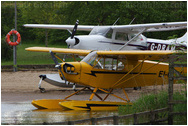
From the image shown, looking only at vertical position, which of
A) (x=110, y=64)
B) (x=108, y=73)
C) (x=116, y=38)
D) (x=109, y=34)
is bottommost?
(x=108, y=73)

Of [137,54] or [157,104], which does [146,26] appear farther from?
[157,104]

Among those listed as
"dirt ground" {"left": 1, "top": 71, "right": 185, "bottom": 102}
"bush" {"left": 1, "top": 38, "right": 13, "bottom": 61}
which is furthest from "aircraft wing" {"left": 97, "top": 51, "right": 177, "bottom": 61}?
"bush" {"left": 1, "top": 38, "right": 13, "bottom": 61}

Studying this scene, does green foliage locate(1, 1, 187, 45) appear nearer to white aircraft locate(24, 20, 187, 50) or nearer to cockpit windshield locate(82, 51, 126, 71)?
white aircraft locate(24, 20, 187, 50)

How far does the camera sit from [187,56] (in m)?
8.34

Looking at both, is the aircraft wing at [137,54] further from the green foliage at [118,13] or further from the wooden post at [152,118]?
the green foliage at [118,13]

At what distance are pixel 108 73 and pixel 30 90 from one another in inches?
223

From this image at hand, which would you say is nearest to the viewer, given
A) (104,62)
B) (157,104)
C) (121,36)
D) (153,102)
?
(157,104)

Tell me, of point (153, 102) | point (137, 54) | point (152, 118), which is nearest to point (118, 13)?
point (137, 54)

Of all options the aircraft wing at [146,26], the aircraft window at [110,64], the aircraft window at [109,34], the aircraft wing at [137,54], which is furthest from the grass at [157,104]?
the aircraft wing at [146,26]

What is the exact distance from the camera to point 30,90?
55.1 feet

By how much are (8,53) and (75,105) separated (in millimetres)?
17200

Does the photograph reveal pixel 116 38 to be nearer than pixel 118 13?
Yes

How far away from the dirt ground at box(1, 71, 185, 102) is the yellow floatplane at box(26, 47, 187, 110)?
0.66 metres

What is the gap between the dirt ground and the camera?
48.4 ft
